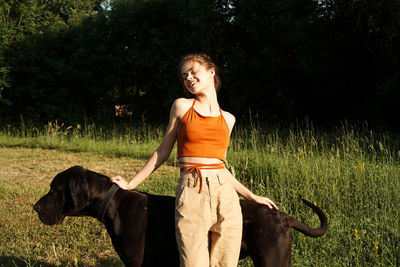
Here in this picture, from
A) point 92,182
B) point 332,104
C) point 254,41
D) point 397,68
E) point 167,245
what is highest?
point 254,41

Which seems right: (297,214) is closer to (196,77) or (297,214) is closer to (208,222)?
(208,222)

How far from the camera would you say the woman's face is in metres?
2.47

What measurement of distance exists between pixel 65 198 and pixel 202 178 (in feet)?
3.68

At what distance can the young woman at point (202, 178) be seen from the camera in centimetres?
225

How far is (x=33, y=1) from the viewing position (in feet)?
62.6

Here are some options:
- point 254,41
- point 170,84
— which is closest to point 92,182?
point 254,41

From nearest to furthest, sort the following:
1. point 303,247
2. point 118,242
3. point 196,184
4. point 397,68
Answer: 1. point 196,184
2. point 118,242
3. point 303,247
4. point 397,68

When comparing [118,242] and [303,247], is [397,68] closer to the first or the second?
[303,247]

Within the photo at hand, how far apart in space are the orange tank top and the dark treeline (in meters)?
8.49

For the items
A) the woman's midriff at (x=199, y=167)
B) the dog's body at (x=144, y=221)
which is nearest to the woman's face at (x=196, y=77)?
the woman's midriff at (x=199, y=167)

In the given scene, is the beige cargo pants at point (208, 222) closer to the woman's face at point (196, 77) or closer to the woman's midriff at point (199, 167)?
the woman's midriff at point (199, 167)

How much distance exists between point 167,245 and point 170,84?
44.1 feet

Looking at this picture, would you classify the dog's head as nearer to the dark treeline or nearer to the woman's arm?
the woman's arm

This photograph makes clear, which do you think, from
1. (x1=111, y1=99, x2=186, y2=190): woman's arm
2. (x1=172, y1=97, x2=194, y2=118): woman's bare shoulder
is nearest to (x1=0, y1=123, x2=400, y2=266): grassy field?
(x1=111, y1=99, x2=186, y2=190): woman's arm
